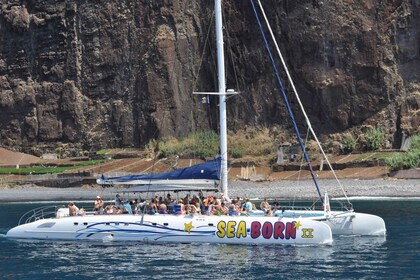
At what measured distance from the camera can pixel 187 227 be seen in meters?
35.8

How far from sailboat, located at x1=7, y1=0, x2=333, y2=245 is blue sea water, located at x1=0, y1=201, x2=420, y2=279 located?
0.40m

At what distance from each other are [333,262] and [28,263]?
1219 cm

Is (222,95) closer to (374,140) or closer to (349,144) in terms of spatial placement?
(374,140)

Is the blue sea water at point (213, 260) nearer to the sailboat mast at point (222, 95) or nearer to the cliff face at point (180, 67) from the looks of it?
the sailboat mast at point (222, 95)

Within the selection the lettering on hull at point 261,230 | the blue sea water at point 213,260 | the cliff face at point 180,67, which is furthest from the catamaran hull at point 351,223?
the cliff face at point 180,67

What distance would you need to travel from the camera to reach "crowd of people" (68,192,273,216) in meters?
36.0

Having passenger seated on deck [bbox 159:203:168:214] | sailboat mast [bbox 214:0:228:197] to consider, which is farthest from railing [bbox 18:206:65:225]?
sailboat mast [bbox 214:0:228:197]

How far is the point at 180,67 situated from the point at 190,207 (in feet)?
204

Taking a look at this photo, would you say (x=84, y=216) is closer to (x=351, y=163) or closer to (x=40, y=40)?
(x=351, y=163)

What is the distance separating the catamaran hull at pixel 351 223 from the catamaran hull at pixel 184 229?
108 inches

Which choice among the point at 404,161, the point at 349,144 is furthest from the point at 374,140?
the point at 404,161

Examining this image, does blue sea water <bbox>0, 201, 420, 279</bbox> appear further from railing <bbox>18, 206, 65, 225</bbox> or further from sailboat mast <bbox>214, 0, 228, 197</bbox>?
sailboat mast <bbox>214, 0, 228, 197</bbox>

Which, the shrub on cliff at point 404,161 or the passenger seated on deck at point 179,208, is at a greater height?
the shrub on cliff at point 404,161

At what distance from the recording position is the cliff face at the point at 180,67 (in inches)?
3521
